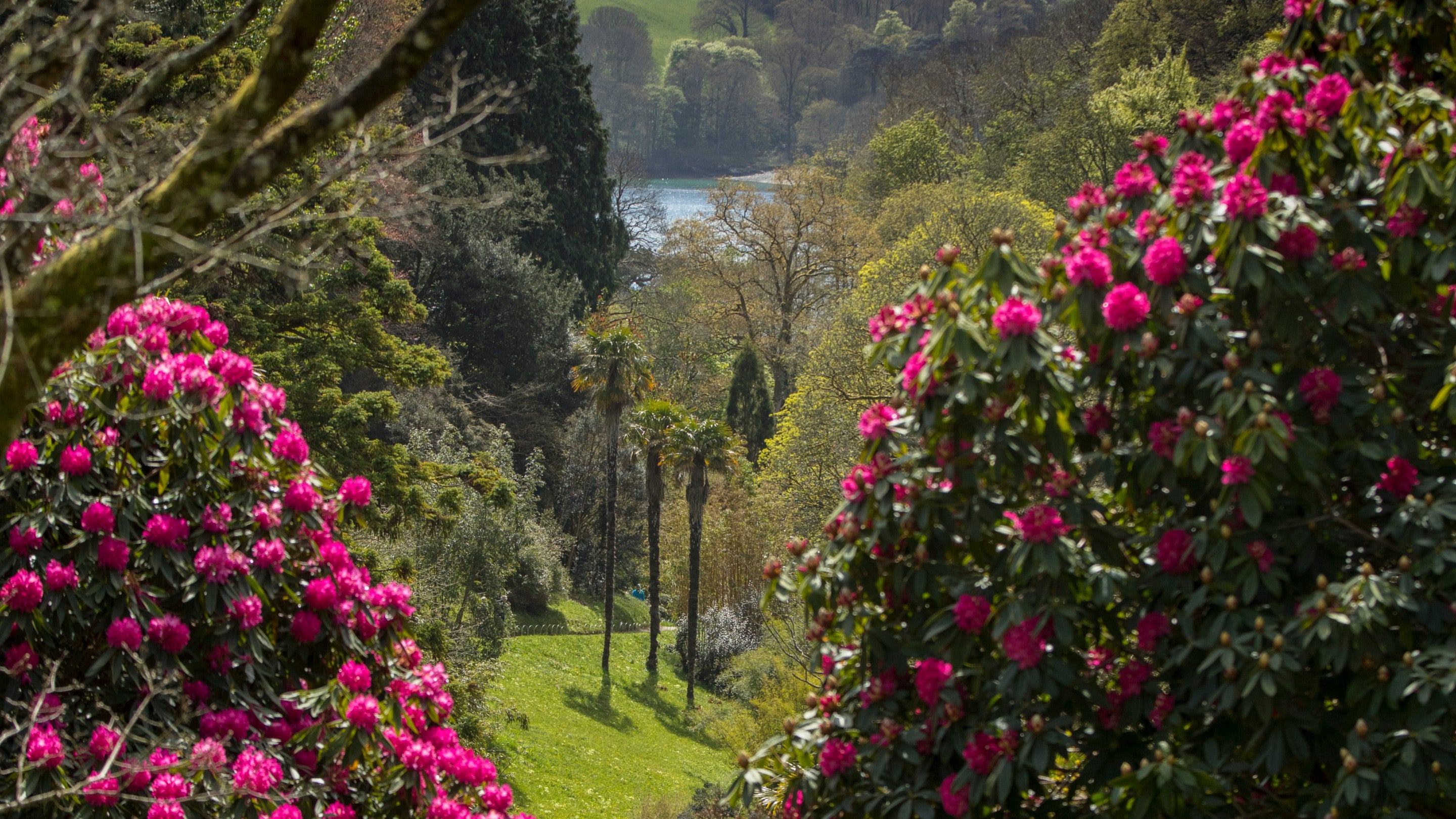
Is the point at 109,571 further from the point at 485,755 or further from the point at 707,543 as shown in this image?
the point at 707,543

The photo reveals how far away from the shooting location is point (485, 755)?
18609 millimetres

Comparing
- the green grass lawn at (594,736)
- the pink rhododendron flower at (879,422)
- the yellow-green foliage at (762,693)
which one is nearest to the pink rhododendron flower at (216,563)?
the pink rhododendron flower at (879,422)

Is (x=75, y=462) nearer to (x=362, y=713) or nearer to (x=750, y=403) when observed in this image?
(x=362, y=713)

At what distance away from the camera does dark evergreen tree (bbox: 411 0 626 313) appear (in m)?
36.7

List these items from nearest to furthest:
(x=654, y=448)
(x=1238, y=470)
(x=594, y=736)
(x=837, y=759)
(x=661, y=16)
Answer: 1. (x=1238, y=470)
2. (x=837, y=759)
3. (x=594, y=736)
4. (x=654, y=448)
5. (x=661, y=16)

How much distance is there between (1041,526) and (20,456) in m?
4.15

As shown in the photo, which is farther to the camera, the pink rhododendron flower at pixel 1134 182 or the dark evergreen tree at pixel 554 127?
the dark evergreen tree at pixel 554 127

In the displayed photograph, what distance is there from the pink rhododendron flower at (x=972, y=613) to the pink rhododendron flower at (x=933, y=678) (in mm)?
161

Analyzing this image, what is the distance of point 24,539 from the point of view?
4.49 m

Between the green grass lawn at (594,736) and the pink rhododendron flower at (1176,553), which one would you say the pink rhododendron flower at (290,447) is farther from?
the green grass lawn at (594,736)

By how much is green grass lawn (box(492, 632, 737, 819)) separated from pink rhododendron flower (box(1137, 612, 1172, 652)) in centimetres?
1700

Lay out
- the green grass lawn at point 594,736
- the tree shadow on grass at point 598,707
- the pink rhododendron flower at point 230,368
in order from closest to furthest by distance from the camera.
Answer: the pink rhododendron flower at point 230,368
the green grass lawn at point 594,736
the tree shadow on grass at point 598,707

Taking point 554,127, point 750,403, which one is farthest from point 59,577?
point 554,127

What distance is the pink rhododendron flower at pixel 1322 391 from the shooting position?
11.1ft
